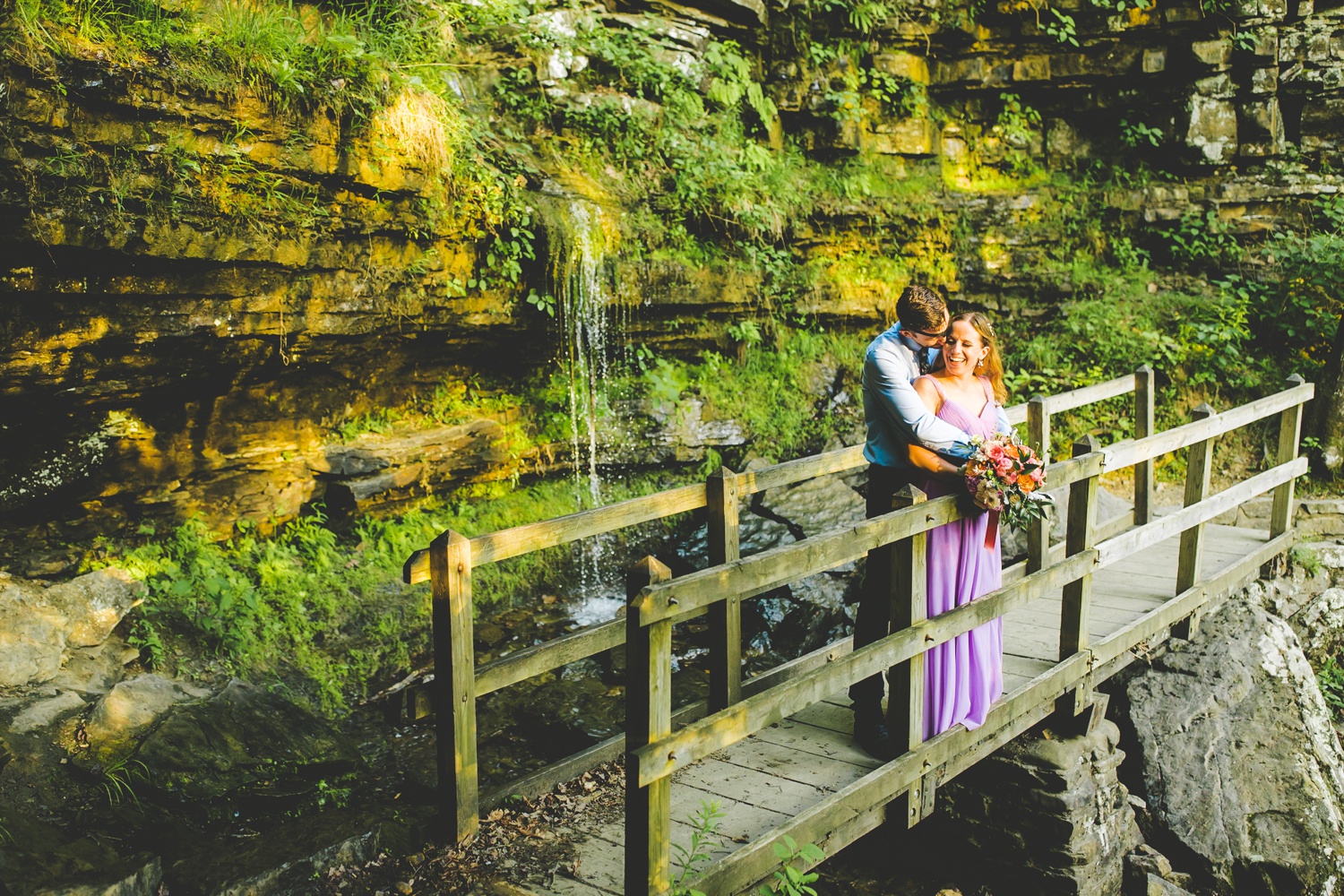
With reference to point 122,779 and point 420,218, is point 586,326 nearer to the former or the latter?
point 420,218

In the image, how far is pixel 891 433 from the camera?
4422 mm

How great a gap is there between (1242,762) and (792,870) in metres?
3.78

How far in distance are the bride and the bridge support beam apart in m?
0.74

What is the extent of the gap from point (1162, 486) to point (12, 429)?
32.5ft

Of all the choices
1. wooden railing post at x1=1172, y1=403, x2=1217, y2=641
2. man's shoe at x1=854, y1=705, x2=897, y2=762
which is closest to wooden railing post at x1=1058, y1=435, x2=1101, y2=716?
man's shoe at x1=854, y1=705, x2=897, y2=762

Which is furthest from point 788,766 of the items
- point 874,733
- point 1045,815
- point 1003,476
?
point 1003,476

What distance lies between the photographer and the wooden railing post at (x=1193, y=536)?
6.13 m

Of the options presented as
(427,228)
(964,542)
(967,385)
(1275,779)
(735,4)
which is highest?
(735,4)

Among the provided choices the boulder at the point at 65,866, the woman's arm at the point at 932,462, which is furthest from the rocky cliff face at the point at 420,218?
the woman's arm at the point at 932,462

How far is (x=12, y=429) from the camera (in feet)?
20.7

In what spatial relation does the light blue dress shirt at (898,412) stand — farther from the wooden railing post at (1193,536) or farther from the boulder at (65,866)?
the boulder at (65,866)

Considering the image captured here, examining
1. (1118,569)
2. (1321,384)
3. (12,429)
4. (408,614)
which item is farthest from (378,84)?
(1321,384)

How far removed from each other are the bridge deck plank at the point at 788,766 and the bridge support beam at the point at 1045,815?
17.7 inches

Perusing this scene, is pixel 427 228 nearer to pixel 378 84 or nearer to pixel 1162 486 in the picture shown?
pixel 378 84
